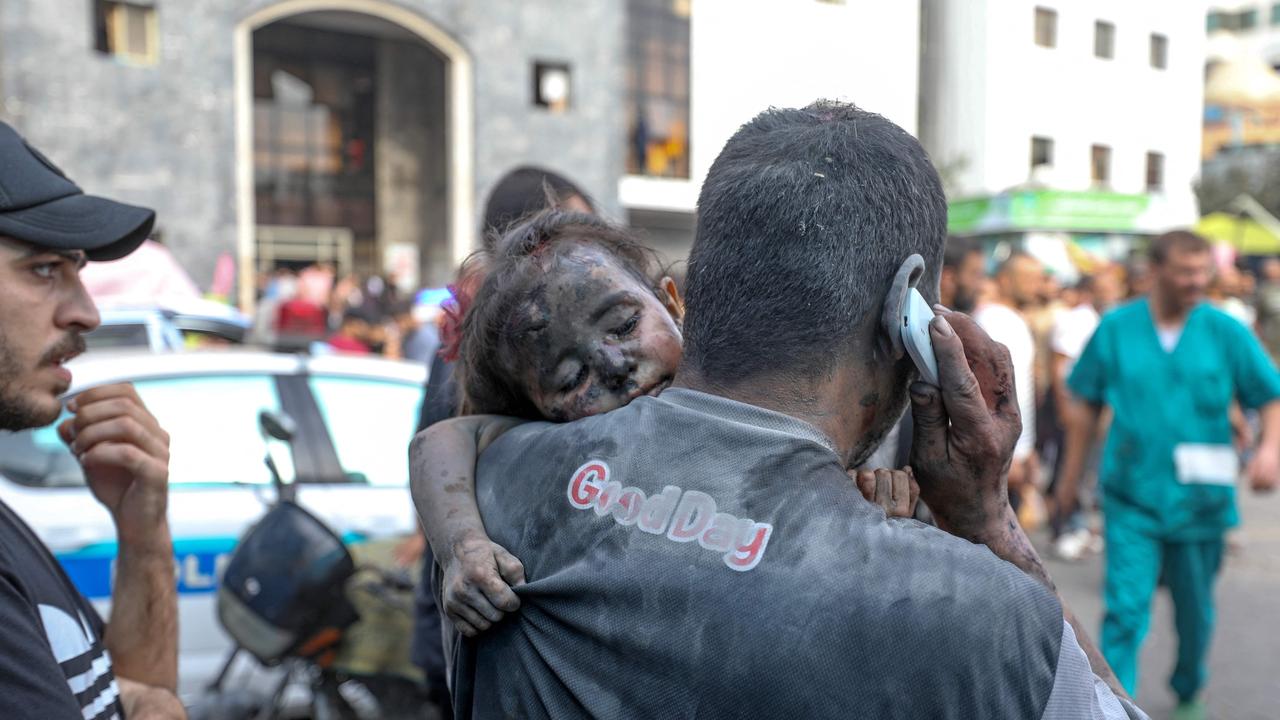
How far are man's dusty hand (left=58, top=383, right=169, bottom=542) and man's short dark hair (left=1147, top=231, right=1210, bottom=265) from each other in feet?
12.7

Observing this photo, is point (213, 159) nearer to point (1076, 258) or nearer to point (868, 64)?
point (1076, 258)

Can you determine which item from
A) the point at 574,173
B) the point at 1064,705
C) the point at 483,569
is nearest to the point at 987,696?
the point at 1064,705

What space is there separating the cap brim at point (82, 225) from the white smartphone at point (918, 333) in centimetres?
133

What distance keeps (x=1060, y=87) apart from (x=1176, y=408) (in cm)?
153

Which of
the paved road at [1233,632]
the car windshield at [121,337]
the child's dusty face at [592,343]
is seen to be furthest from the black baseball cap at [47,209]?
the car windshield at [121,337]

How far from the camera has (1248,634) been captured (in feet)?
18.9

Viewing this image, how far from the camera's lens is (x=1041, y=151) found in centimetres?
454

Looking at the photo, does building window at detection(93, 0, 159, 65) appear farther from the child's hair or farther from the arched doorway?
the child's hair

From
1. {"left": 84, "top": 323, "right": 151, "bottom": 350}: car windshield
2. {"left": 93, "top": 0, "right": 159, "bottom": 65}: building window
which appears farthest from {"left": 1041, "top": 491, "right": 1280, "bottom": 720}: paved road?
{"left": 93, "top": 0, "right": 159, "bottom": 65}: building window

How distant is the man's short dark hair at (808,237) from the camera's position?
1.16 m

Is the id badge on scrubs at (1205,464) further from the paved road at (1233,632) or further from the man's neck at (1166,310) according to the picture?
the paved road at (1233,632)

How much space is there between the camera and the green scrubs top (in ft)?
14.2

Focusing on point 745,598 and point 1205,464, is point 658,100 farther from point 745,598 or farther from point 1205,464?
point 745,598

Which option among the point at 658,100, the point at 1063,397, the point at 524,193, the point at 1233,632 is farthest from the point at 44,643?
the point at 658,100
